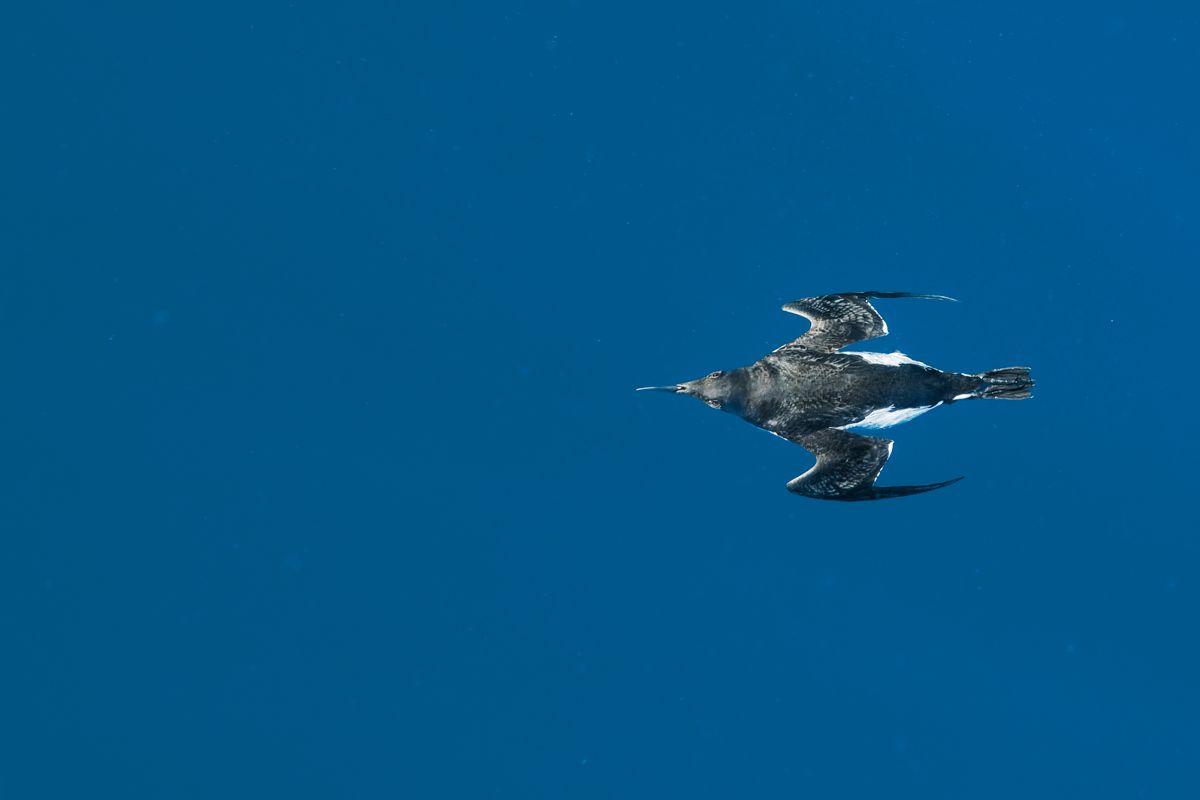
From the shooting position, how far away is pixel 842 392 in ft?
25.0

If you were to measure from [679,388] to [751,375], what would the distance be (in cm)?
63

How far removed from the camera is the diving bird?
24.9 ft

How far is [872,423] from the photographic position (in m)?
7.82

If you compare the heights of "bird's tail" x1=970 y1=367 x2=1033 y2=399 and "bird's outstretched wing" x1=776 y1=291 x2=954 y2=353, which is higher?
"bird's outstretched wing" x1=776 y1=291 x2=954 y2=353

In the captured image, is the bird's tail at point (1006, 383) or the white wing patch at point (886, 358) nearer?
the white wing patch at point (886, 358)

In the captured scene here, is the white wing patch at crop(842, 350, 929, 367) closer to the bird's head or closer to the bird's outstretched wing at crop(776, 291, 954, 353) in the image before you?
the bird's outstretched wing at crop(776, 291, 954, 353)

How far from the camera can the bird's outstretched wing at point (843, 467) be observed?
7.63 m

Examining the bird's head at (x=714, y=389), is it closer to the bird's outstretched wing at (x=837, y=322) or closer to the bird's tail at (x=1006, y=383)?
the bird's outstretched wing at (x=837, y=322)

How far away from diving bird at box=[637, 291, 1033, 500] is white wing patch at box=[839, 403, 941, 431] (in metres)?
0.01

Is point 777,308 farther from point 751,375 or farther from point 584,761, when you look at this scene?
point 584,761

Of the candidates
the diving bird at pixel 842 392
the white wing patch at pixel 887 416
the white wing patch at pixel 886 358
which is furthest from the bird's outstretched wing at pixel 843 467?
the white wing patch at pixel 886 358

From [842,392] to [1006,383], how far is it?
1.54m

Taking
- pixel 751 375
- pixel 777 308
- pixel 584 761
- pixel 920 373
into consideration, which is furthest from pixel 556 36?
pixel 584 761

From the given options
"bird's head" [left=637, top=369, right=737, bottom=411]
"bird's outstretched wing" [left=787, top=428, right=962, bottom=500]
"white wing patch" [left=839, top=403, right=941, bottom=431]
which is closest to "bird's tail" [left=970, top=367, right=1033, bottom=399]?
"white wing patch" [left=839, top=403, right=941, bottom=431]
